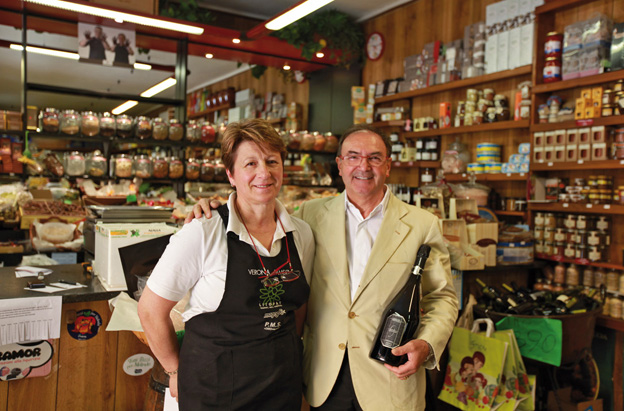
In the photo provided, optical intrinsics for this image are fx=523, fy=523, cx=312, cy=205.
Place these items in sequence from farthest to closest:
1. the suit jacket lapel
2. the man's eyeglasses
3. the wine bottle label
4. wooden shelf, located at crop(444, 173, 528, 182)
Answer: wooden shelf, located at crop(444, 173, 528, 182) → the man's eyeglasses → the suit jacket lapel → the wine bottle label

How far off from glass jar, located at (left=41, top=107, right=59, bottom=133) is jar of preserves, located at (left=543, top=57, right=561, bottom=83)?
455cm

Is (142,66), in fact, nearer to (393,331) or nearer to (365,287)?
(365,287)

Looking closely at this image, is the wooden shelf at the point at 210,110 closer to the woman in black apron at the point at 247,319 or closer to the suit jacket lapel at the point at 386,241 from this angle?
the suit jacket lapel at the point at 386,241

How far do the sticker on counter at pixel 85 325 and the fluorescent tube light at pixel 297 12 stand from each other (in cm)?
293

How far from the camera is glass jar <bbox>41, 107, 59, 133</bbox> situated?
195 inches

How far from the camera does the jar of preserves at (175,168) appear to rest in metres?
5.57

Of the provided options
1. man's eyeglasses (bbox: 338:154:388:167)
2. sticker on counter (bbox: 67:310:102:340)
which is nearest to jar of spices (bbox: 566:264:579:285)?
man's eyeglasses (bbox: 338:154:388:167)

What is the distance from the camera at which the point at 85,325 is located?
8.40ft

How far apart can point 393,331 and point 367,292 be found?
0.18 meters

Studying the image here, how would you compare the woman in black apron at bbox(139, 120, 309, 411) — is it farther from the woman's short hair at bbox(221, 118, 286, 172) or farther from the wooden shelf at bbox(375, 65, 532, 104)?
the wooden shelf at bbox(375, 65, 532, 104)

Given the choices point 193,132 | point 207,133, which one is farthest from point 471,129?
point 193,132

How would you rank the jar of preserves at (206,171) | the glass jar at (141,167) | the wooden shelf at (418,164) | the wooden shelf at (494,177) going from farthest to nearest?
1. the wooden shelf at (418,164)
2. the jar of preserves at (206,171)
3. the glass jar at (141,167)
4. the wooden shelf at (494,177)

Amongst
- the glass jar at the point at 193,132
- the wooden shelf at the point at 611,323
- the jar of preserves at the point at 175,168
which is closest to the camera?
the wooden shelf at the point at 611,323

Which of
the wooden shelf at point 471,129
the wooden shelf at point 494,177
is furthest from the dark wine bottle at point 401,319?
the wooden shelf at point 471,129
